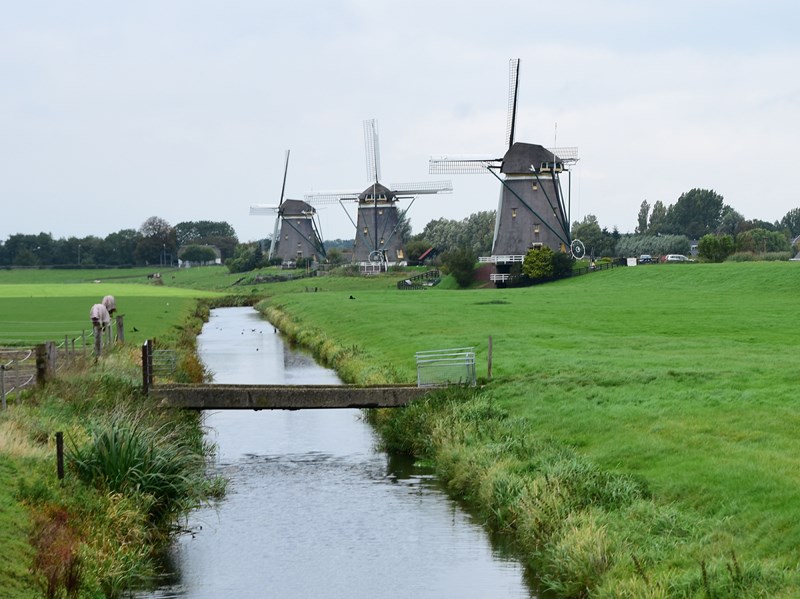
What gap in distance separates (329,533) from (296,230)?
149974mm

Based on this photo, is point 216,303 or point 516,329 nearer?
point 516,329

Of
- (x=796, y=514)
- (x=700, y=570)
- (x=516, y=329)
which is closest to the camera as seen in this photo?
(x=700, y=570)

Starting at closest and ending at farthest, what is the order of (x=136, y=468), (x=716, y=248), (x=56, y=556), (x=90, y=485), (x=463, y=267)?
(x=56, y=556) → (x=90, y=485) → (x=136, y=468) → (x=716, y=248) → (x=463, y=267)

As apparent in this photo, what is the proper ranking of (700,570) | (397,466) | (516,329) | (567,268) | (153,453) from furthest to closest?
(567,268)
(516,329)
(397,466)
(153,453)
(700,570)

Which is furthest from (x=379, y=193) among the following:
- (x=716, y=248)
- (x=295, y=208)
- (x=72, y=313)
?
(x=72, y=313)

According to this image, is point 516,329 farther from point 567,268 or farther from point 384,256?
point 384,256

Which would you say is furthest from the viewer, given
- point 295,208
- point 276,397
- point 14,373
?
point 295,208

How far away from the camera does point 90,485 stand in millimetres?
20141

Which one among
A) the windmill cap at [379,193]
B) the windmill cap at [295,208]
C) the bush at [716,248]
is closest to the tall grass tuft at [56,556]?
the bush at [716,248]

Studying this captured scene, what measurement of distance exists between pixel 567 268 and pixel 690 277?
19801mm

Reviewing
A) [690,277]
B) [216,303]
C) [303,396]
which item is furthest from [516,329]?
[216,303]

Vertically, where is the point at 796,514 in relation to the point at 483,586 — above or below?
above

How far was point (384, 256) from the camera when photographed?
14738 cm

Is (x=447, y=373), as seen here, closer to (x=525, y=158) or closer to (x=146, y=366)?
(x=146, y=366)
